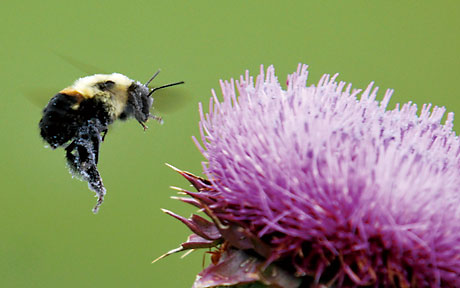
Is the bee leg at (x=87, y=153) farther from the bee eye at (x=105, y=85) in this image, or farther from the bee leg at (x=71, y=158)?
the bee eye at (x=105, y=85)

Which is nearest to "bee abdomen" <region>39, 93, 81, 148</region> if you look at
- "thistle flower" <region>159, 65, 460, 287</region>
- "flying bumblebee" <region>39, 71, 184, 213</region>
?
"flying bumblebee" <region>39, 71, 184, 213</region>

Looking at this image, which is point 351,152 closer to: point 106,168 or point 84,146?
point 84,146

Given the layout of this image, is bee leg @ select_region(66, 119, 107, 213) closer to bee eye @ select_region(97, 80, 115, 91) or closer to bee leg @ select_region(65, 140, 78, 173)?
bee leg @ select_region(65, 140, 78, 173)

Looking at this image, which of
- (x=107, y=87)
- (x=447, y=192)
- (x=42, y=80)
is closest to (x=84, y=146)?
(x=107, y=87)

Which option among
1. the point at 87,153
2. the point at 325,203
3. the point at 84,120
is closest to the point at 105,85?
the point at 84,120

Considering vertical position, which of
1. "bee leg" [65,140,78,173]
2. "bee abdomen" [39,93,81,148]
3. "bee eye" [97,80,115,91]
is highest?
"bee eye" [97,80,115,91]

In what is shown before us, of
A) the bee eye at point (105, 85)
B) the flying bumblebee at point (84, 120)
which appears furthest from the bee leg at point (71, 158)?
the bee eye at point (105, 85)
